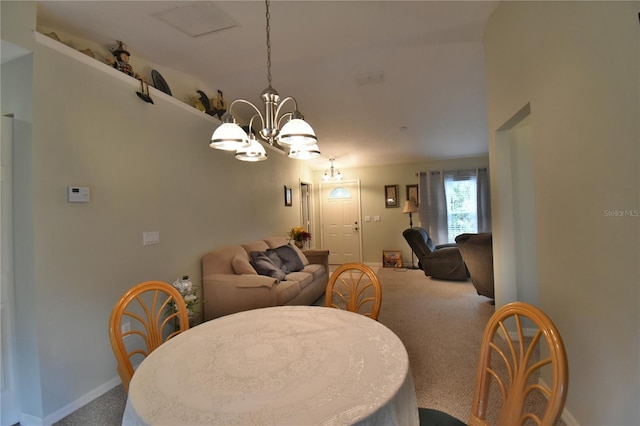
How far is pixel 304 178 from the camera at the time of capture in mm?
6445

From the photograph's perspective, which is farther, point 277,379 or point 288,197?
point 288,197

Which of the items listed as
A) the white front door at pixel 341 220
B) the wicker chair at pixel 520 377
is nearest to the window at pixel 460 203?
the white front door at pixel 341 220

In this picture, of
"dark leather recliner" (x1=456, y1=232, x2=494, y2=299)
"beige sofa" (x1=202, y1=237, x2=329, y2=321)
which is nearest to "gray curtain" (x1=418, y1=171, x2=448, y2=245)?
"dark leather recliner" (x1=456, y1=232, x2=494, y2=299)

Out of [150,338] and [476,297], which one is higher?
[150,338]

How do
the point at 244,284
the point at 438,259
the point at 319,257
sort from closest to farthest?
the point at 244,284 → the point at 319,257 → the point at 438,259

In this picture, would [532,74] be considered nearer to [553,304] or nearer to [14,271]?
[553,304]

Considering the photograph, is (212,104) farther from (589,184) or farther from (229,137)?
(589,184)

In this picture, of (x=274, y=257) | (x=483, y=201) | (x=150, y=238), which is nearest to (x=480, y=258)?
(x=274, y=257)

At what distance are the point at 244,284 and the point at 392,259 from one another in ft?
14.7

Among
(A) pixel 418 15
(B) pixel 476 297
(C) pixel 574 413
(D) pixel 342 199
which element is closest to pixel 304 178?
(D) pixel 342 199

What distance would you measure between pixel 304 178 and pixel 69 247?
4.91 m

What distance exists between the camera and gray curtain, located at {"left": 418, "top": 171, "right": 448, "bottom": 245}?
640 cm

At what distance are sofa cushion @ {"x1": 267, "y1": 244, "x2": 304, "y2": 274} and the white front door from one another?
3.21 m

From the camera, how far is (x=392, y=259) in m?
6.50
